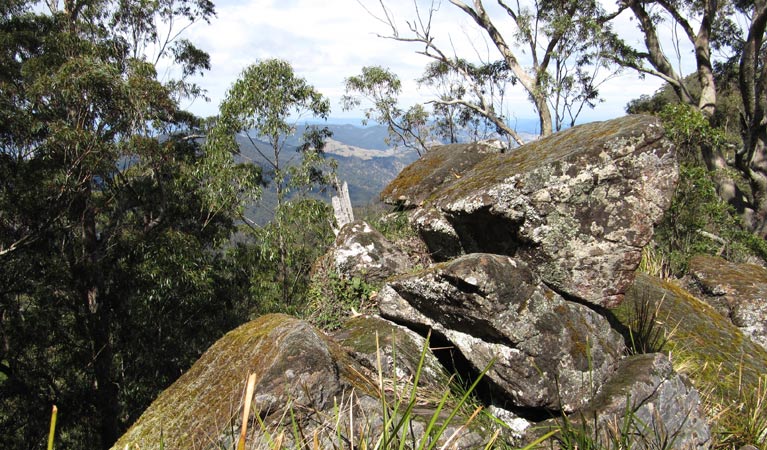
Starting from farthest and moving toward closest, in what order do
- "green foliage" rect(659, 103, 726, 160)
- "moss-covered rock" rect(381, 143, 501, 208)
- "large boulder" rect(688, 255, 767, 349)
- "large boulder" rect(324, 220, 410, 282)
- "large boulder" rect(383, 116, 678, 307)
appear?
"green foliage" rect(659, 103, 726, 160)
"moss-covered rock" rect(381, 143, 501, 208)
"large boulder" rect(688, 255, 767, 349)
"large boulder" rect(324, 220, 410, 282)
"large boulder" rect(383, 116, 678, 307)

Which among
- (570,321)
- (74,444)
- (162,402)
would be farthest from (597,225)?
(74,444)

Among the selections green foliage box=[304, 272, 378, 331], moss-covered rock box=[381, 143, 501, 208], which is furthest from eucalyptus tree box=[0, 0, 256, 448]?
green foliage box=[304, 272, 378, 331]

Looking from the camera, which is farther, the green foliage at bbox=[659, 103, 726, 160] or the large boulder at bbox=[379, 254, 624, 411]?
the green foliage at bbox=[659, 103, 726, 160]

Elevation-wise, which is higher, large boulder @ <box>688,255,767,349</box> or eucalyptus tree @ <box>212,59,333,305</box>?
eucalyptus tree @ <box>212,59,333,305</box>

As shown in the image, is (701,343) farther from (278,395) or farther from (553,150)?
(278,395)

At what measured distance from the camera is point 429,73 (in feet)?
69.5

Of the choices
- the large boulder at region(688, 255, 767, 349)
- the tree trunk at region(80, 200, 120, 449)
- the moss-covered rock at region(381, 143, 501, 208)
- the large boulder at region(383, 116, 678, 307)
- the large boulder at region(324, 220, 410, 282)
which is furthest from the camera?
the tree trunk at region(80, 200, 120, 449)

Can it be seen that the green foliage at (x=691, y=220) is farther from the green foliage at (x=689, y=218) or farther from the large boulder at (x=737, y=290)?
the large boulder at (x=737, y=290)

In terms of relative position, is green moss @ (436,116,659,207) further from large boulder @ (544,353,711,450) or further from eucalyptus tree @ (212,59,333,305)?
eucalyptus tree @ (212,59,333,305)

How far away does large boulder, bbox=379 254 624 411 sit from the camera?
3.04 metres

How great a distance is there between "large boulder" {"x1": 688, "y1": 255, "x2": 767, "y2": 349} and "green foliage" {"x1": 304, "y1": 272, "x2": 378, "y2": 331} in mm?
3922

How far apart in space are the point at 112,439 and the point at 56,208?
5.39 metres

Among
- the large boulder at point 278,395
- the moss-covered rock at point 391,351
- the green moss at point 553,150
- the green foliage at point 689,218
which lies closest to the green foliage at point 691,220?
the green foliage at point 689,218

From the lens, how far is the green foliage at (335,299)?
14.2ft
